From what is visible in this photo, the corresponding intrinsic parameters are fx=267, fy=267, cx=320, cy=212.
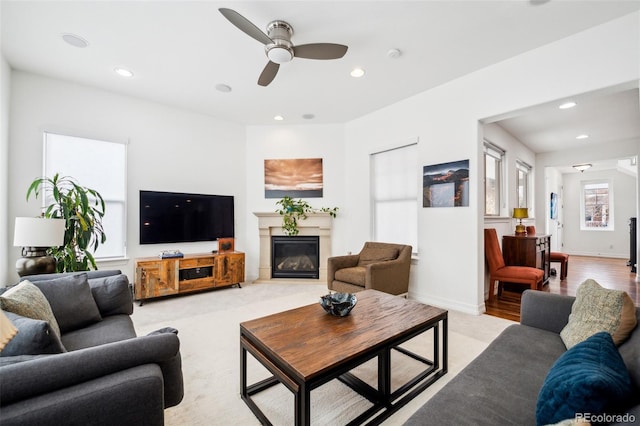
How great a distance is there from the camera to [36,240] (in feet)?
7.81

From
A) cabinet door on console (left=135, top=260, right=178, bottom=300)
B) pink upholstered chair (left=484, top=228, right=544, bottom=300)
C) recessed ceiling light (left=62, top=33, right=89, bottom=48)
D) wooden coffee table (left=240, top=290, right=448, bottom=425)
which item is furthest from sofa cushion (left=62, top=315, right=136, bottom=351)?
pink upholstered chair (left=484, top=228, right=544, bottom=300)

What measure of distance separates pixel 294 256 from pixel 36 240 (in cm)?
352

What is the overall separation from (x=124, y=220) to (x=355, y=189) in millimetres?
3735

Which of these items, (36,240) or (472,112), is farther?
(472,112)

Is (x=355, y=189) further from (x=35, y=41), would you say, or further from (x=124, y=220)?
(x=35, y=41)

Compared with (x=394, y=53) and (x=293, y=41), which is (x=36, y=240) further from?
(x=394, y=53)

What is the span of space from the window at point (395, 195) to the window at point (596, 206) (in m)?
7.38

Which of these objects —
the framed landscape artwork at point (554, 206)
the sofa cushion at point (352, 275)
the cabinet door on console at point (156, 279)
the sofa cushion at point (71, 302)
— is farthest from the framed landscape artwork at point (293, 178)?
the framed landscape artwork at point (554, 206)

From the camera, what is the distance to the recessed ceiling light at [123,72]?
325 centimetres

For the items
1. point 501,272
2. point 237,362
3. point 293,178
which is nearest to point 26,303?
point 237,362

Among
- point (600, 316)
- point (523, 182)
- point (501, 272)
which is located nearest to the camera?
point (600, 316)

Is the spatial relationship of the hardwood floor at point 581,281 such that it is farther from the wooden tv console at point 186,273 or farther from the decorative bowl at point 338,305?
the wooden tv console at point 186,273

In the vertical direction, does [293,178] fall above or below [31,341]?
above

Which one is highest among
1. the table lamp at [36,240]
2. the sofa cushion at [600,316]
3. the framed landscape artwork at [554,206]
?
the framed landscape artwork at [554,206]
